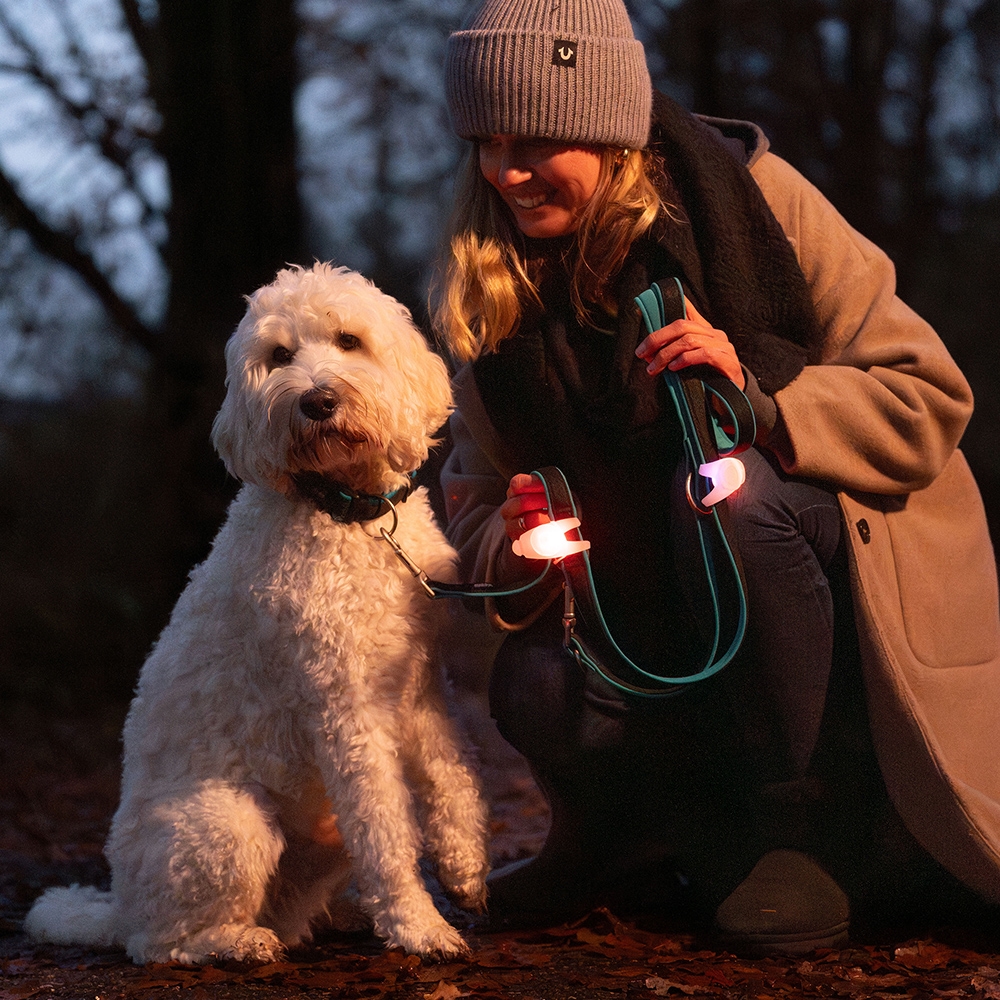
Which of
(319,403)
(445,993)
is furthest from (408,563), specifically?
(445,993)

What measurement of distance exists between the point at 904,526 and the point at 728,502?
464 mm

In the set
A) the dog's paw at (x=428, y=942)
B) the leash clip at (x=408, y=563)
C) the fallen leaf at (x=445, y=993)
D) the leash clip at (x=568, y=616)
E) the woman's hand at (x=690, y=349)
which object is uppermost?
the woman's hand at (x=690, y=349)

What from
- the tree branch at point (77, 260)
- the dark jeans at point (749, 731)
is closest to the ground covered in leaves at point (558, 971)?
the dark jeans at point (749, 731)

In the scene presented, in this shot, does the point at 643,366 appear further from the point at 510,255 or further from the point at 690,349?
the point at 510,255

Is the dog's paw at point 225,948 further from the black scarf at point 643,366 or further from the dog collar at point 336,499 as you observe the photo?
the black scarf at point 643,366

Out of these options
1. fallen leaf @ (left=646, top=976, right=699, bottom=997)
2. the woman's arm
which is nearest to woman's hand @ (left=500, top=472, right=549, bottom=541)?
the woman's arm

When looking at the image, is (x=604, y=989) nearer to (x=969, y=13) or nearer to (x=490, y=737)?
(x=490, y=737)

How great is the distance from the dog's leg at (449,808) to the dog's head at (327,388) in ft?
1.92

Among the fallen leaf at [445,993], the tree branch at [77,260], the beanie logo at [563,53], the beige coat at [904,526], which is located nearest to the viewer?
the fallen leaf at [445,993]

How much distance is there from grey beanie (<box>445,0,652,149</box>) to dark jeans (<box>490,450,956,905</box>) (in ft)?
2.84

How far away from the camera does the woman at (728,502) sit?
2.66m

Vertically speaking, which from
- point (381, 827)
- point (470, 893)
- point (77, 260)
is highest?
point (77, 260)

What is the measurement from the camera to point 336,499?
2738 millimetres

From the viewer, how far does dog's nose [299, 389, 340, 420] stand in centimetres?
258
